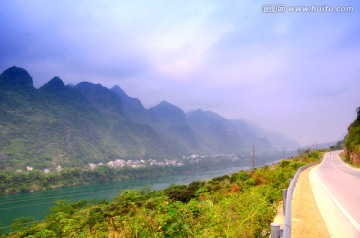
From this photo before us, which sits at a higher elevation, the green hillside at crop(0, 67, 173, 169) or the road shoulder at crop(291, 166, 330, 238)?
the green hillside at crop(0, 67, 173, 169)

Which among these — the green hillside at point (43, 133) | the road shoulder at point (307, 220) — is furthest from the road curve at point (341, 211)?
the green hillside at point (43, 133)

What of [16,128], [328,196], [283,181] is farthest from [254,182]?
[16,128]

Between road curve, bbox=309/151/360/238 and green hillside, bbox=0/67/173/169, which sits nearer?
road curve, bbox=309/151/360/238

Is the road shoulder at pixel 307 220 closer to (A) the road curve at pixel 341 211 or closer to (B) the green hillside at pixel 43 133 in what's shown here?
(A) the road curve at pixel 341 211

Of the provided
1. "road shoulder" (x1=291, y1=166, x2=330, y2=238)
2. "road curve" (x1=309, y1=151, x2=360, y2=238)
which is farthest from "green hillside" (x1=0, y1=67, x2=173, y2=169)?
"road curve" (x1=309, y1=151, x2=360, y2=238)

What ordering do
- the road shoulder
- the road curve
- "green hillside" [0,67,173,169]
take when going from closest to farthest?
the road shoulder < the road curve < "green hillside" [0,67,173,169]

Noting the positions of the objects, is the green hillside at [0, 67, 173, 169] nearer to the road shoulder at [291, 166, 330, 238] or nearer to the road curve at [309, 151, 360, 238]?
the road shoulder at [291, 166, 330, 238]

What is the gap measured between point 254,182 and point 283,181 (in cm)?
412

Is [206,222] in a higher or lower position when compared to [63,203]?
higher

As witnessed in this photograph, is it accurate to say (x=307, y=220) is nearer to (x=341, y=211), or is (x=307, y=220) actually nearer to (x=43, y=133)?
(x=341, y=211)

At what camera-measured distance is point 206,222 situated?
5480 millimetres

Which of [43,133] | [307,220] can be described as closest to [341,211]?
[307,220]

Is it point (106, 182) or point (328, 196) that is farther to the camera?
point (106, 182)

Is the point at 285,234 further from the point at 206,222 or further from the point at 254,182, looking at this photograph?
the point at 254,182
